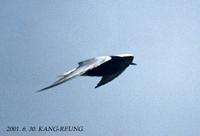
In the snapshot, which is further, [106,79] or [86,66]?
[106,79]

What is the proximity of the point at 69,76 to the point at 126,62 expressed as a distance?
101 inches

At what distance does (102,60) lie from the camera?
18.4ft

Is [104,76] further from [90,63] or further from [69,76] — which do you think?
[69,76]

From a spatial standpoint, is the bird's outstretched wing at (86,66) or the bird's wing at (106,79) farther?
the bird's wing at (106,79)

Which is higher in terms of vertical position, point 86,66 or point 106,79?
point 86,66

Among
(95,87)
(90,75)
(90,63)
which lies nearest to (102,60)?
(90,63)

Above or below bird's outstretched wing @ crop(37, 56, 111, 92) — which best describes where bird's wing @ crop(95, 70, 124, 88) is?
below

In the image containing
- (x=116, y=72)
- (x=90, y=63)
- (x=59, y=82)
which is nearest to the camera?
(x=59, y=82)

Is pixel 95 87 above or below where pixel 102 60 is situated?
below

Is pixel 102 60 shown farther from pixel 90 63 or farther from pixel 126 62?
pixel 126 62

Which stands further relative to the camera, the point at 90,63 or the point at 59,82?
the point at 90,63

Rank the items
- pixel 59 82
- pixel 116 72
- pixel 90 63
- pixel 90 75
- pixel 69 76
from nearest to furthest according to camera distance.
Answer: pixel 59 82 → pixel 69 76 → pixel 90 63 → pixel 90 75 → pixel 116 72

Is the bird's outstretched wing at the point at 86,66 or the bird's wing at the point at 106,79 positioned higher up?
the bird's outstretched wing at the point at 86,66

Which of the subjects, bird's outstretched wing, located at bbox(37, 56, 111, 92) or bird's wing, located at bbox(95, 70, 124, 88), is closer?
bird's outstretched wing, located at bbox(37, 56, 111, 92)
